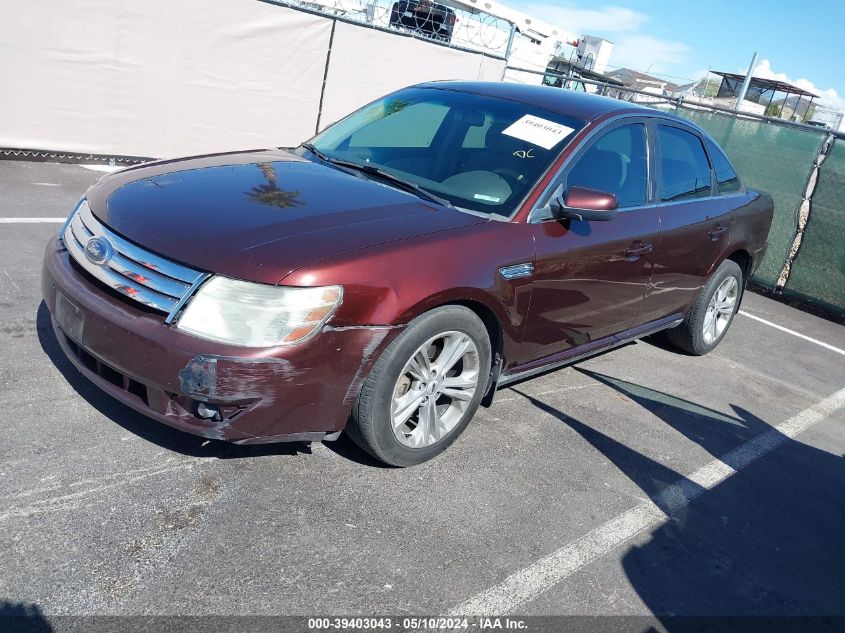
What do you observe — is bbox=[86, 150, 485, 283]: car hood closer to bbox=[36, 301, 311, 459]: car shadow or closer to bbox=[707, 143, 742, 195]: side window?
bbox=[36, 301, 311, 459]: car shadow

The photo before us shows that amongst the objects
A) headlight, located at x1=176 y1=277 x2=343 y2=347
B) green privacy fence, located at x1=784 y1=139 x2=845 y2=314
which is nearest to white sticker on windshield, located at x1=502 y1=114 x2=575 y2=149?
headlight, located at x1=176 y1=277 x2=343 y2=347

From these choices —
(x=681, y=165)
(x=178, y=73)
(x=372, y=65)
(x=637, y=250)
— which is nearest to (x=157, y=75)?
(x=178, y=73)

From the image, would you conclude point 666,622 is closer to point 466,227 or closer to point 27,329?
point 466,227

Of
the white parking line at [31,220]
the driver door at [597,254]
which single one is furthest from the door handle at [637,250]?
the white parking line at [31,220]

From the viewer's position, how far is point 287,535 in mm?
2885

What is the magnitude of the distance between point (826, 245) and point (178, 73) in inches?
297

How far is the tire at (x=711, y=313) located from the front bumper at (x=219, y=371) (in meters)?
3.28

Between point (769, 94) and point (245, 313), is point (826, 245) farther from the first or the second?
point (769, 94)

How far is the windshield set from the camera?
3898mm

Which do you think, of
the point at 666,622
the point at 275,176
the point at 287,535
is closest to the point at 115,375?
the point at 287,535

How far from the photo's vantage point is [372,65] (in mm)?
10406

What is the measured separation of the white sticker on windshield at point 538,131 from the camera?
4.10 meters

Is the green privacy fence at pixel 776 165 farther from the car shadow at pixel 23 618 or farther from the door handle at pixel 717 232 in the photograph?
the car shadow at pixel 23 618

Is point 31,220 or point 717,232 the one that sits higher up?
point 717,232
